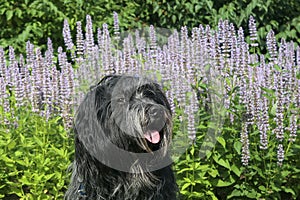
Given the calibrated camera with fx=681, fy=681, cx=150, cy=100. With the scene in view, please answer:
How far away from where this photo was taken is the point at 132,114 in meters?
3.88

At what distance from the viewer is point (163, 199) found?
14.3ft

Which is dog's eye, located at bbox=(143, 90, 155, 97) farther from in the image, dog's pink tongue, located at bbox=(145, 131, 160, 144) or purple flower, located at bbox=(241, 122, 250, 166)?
purple flower, located at bbox=(241, 122, 250, 166)

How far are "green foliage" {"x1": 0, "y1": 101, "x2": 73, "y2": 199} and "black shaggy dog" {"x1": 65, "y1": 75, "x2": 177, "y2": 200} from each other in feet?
3.24

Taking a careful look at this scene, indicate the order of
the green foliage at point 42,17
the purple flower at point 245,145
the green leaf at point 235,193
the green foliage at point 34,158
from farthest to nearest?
the green foliage at point 42,17
the green leaf at point 235,193
the green foliage at point 34,158
the purple flower at point 245,145

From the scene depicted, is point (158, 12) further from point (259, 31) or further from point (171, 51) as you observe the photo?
point (171, 51)

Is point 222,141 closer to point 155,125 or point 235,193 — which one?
point 235,193

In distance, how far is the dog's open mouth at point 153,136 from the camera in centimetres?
397

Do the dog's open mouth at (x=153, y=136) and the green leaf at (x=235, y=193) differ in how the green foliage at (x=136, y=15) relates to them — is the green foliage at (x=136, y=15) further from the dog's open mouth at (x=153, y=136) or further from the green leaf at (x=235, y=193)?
the dog's open mouth at (x=153, y=136)

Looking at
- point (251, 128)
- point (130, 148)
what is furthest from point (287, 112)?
point (130, 148)

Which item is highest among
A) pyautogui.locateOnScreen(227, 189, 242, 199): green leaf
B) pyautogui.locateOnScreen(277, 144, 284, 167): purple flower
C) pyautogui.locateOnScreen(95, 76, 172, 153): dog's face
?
pyautogui.locateOnScreen(95, 76, 172, 153): dog's face

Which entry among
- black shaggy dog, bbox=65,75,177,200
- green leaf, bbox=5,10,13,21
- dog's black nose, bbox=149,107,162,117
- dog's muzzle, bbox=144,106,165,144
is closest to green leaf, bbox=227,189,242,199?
black shaggy dog, bbox=65,75,177,200

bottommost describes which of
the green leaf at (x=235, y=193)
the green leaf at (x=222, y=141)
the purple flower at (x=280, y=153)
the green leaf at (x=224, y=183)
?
the green leaf at (x=235, y=193)

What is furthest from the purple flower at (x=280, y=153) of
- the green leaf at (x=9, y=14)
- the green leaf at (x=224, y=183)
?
the green leaf at (x=9, y=14)

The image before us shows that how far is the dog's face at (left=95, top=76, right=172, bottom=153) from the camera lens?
3.90 m
